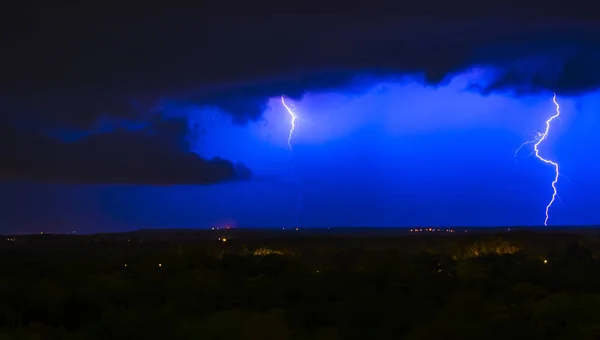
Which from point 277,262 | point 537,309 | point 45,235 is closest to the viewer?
point 537,309

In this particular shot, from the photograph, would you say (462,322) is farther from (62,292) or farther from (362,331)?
(62,292)

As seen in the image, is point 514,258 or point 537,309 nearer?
point 537,309

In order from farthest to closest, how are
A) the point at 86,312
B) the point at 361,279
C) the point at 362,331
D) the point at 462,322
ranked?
the point at 361,279 < the point at 86,312 < the point at 362,331 < the point at 462,322

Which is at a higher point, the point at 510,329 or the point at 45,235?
the point at 45,235

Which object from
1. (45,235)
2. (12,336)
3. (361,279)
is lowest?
(12,336)

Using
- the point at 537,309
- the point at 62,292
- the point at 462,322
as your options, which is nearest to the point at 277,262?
the point at 62,292

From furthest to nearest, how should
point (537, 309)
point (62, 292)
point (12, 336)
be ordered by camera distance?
1. point (62, 292)
2. point (537, 309)
3. point (12, 336)

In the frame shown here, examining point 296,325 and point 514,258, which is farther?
point 514,258

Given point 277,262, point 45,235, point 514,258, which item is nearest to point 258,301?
point 277,262

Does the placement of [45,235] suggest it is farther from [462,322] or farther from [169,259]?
[462,322]
